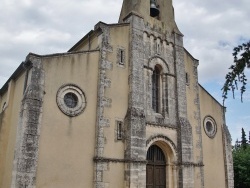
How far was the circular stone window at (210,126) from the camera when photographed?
18.8 m

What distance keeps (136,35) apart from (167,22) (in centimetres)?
337

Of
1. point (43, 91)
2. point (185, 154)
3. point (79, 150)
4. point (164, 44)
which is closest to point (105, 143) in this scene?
point (79, 150)

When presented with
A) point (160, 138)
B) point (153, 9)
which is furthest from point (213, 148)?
point (153, 9)

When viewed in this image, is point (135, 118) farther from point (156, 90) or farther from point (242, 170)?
point (242, 170)

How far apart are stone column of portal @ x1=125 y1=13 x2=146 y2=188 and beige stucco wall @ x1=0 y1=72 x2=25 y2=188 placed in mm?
5260

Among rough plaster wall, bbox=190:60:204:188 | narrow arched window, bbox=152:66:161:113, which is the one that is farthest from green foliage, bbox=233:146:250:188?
narrow arched window, bbox=152:66:161:113

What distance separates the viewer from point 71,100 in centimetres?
1370

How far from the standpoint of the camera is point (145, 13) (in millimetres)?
17562

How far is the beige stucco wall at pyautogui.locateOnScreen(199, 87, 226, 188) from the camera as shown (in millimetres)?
18047

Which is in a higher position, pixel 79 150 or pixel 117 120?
pixel 117 120

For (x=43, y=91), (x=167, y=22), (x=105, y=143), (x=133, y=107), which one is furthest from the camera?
(x=167, y=22)

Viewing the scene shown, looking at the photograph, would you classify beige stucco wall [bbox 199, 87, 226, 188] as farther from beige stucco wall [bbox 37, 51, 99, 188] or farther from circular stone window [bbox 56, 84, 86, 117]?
circular stone window [bbox 56, 84, 86, 117]

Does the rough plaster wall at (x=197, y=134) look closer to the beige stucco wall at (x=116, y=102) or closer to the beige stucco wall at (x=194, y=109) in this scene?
the beige stucco wall at (x=194, y=109)

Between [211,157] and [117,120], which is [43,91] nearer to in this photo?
[117,120]
